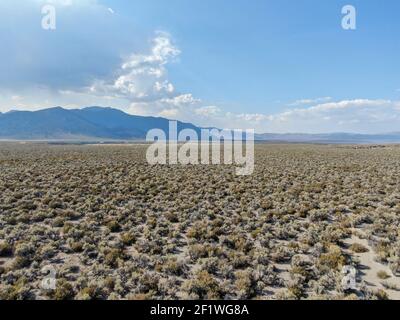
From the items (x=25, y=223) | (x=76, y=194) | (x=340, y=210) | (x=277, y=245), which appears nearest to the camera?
(x=277, y=245)

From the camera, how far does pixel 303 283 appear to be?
7.57 m

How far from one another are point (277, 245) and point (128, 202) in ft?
28.9

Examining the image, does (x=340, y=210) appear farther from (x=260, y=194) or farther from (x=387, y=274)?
(x=387, y=274)

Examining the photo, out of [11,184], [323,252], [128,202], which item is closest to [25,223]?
[128,202]

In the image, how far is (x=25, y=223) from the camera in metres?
12.5

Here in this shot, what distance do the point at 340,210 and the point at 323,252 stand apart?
232 inches

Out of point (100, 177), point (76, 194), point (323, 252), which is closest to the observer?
point (323, 252)

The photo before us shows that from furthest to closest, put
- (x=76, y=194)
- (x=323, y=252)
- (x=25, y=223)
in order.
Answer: (x=76, y=194) → (x=25, y=223) → (x=323, y=252)

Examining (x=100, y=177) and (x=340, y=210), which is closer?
(x=340, y=210)
